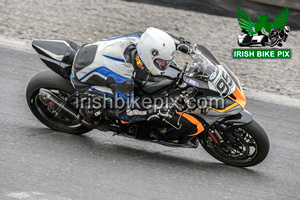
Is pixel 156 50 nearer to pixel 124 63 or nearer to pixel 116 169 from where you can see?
pixel 124 63

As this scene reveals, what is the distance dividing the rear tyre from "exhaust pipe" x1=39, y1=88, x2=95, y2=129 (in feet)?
0.20

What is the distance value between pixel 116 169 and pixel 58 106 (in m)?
1.07

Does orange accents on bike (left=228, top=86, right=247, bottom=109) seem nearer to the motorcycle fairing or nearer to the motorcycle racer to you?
the motorcycle racer

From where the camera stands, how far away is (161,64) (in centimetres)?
466

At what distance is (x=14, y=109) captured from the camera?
628 cm

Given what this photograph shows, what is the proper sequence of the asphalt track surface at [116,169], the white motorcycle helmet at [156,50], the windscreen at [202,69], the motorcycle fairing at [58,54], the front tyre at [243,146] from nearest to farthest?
the asphalt track surface at [116,169] < the white motorcycle helmet at [156,50] < the windscreen at [202,69] < the front tyre at [243,146] < the motorcycle fairing at [58,54]

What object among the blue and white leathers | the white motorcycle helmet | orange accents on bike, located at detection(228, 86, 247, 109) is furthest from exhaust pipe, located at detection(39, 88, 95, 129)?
orange accents on bike, located at detection(228, 86, 247, 109)

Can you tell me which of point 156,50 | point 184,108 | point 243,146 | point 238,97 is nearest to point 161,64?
point 156,50

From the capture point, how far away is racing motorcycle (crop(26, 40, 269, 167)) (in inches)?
190

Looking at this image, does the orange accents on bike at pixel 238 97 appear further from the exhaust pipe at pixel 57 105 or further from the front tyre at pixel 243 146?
the exhaust pipe at pixel 57 105

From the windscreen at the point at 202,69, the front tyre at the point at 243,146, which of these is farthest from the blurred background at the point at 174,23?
the windscreen at the point at 202,69

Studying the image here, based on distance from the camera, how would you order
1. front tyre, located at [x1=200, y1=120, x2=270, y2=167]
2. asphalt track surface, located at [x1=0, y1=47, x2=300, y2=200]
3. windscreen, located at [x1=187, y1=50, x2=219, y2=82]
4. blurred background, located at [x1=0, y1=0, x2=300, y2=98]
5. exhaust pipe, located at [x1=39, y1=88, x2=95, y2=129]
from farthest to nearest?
blurred background, located at [x1=0, y1=0, x2=300, y2=98] < exhaust pipe, located at [x1=39, y1=88, x2=95, y2=129] < front tyre, located at [x1=200, y1=120, x2=270, y2=167] < windscreen, located at [x1=187, y1=50, x2=219, y2=82] < asphalt track surface, located at [x1=0, y1=47, x2=300, y2=200]

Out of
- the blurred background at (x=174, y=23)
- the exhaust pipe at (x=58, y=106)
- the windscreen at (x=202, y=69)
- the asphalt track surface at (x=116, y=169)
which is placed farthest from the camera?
the blurred background at (x=174, y=23)

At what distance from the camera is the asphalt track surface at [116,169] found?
4.46 meters
